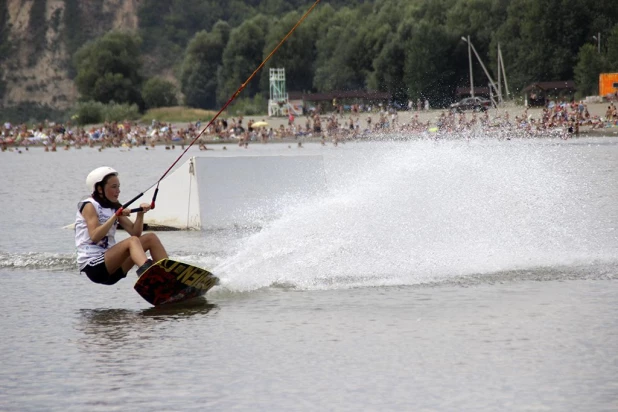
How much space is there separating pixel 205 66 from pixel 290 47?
65.8 ft

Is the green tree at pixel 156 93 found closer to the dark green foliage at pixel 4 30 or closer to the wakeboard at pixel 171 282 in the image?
the dark green foliage at pixel 4 30

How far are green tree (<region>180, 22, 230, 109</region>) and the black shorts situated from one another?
11145 centimetres

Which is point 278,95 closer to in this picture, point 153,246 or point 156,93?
point 156,93

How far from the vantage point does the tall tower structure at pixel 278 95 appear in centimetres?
9181

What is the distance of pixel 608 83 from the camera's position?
64875mm

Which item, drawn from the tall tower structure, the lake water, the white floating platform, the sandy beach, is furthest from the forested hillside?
the lake water

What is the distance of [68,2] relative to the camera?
150 meters

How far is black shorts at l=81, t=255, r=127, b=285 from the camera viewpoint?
385 inches

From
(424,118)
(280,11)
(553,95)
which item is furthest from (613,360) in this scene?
(280,11)

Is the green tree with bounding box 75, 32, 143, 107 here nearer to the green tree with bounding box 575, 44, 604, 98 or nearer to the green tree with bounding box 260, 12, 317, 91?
the green tree with bounding box 260, 12, 317, 91

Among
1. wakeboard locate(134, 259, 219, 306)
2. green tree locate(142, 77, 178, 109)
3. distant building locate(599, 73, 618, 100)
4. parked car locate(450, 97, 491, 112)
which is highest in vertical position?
green tree locate(142, 77, 178, 109)

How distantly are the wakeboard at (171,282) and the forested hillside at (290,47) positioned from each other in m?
63.4

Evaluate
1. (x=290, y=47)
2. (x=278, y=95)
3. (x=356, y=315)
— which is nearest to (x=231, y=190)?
(x=356, y=315)

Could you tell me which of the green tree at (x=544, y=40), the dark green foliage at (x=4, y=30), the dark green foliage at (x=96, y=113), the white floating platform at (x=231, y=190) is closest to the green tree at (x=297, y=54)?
the dark green foliage at (x=96, y=113)
